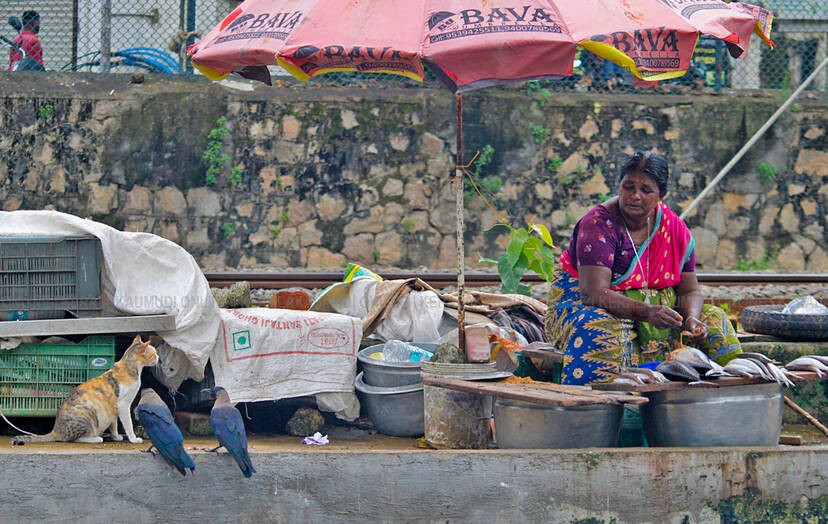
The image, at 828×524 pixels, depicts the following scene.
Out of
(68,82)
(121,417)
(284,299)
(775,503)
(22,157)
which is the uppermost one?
(68,82)

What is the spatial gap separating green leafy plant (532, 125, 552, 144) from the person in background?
257 inches

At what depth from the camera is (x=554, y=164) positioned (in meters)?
10.6

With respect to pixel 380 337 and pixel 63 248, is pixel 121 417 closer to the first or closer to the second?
pixel 63 248

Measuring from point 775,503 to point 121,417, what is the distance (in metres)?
3.09

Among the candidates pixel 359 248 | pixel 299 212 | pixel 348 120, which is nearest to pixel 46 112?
pixel 299 212

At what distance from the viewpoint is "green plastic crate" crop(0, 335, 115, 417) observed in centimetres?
418

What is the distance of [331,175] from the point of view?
1034cm

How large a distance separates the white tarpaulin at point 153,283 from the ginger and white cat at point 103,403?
20cm

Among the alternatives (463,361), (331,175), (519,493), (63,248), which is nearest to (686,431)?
(519,493)

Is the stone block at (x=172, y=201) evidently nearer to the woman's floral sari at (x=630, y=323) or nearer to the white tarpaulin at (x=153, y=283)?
the white tarpaulin at (x=153, y=283)

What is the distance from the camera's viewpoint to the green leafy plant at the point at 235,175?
10.3 metres

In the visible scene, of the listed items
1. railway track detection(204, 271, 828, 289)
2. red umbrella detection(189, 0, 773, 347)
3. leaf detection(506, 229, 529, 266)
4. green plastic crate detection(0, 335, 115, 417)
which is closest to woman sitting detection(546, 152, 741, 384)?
red umbrella detection(189, 0, 773, 347)

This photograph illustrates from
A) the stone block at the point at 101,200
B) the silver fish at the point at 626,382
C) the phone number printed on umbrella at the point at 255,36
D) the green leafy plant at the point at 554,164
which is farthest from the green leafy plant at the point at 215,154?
the silver fish at the point at 626,382

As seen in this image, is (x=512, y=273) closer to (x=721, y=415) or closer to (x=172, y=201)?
(x=721, y=415)
